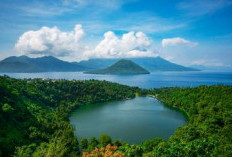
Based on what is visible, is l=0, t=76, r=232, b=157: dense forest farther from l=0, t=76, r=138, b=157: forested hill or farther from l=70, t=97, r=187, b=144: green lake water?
l=70, t=97, r=187, b=144: green lake water

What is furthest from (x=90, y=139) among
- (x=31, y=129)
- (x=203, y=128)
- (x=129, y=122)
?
(x=129, y=122)

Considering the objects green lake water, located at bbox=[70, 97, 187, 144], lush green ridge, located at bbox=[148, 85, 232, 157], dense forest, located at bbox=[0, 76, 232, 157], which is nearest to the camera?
lush green ridge, located at bbox=[148, 85, 232, 157]

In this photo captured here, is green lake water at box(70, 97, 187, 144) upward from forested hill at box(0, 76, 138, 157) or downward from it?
downward

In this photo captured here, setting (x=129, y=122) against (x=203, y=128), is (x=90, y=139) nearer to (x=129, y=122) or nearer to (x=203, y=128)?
(x=203, y=128)

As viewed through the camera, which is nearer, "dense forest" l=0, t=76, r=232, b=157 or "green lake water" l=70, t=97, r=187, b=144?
"dense forest" l=0, t=76, r=232, b=157

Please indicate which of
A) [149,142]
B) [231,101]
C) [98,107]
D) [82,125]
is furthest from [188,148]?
[98,107]

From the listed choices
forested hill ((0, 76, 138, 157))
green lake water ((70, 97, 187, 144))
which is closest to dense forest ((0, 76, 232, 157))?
forested hill ((0, 76, 138, 157))

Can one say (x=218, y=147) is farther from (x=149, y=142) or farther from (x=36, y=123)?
(x=36, y=123)
